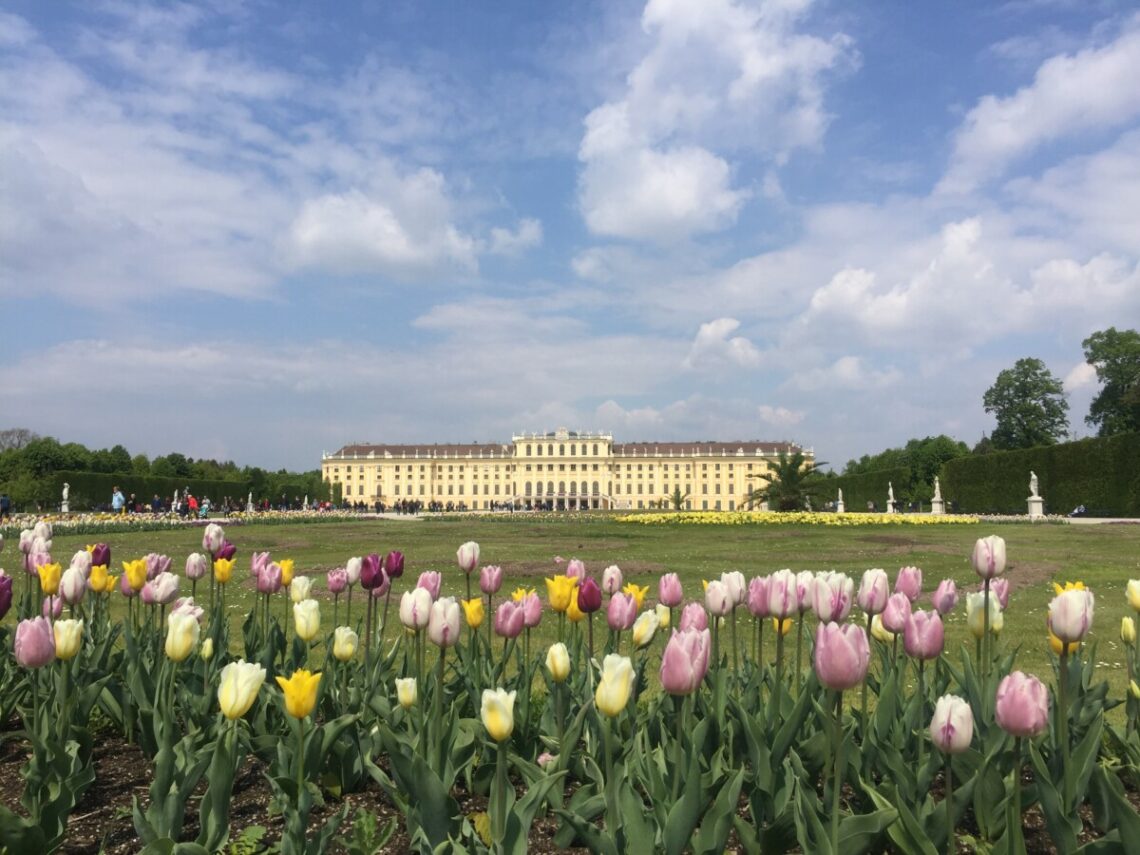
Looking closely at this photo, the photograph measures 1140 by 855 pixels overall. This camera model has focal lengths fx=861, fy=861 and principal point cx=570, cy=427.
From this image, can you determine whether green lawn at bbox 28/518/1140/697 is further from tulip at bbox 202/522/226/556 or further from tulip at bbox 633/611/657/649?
tulip at bbox 202/522/226/556

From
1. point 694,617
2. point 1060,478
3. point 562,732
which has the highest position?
point 1060,478

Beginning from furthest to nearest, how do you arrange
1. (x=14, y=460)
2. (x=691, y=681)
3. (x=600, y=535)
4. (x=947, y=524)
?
(x=14, y=460)
(x=947, y=524)
(x=600, y=535)
(x=691, y=681)

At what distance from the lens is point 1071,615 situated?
6.58ft

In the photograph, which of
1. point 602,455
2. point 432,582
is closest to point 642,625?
point 432,582

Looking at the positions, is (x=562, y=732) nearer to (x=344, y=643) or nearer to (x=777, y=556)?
(x=344, y=643)

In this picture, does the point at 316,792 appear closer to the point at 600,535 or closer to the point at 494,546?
the point at 494,546

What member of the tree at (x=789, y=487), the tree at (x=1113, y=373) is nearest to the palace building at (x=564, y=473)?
the tree at (x=1113, y=373)

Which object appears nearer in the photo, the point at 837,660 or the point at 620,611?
the point at 837,660

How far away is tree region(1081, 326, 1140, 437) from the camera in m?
41.5

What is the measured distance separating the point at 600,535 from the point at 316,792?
58.6 ft

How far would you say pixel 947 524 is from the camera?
24.2m

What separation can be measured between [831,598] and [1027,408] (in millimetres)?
50836

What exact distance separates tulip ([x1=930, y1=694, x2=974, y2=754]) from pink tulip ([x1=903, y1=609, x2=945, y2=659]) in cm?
61

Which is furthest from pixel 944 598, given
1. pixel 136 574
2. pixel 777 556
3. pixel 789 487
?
pixel 789 487
